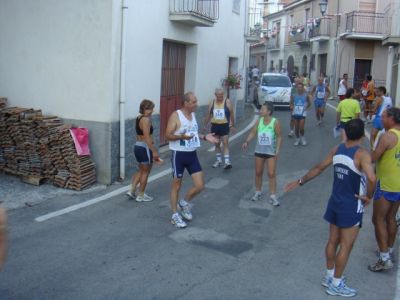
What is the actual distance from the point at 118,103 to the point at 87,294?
5.06 metres

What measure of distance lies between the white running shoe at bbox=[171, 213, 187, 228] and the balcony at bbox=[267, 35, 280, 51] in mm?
44380

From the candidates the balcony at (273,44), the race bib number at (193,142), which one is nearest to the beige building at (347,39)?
the balcony at (273,44)

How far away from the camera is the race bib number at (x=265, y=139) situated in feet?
27.0

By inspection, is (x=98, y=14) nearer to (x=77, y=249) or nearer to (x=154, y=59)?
(x=154, y=59)

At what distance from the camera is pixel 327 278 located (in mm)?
5305

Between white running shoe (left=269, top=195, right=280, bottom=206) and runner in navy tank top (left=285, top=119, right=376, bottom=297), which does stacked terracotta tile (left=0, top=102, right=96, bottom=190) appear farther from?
runner in navy tank top (left=285, top=119, right=376, bottom=297)

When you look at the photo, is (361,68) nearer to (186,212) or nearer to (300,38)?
(300,38)

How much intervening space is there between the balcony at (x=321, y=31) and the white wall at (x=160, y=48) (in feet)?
Answer: 61.2

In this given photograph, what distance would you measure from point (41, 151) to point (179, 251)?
13.0 feet

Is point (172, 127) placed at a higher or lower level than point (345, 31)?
lower

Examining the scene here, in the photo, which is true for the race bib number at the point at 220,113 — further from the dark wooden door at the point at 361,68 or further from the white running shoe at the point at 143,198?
the dark wooden door at the point at 361,68

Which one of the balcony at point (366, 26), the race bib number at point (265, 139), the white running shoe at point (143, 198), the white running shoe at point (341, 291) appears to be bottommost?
the white running shoe at point (341, 291)

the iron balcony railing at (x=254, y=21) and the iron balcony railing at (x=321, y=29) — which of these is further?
the iron balcony railing at (x=321, y=29)

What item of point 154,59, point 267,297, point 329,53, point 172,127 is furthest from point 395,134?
point 329,53
